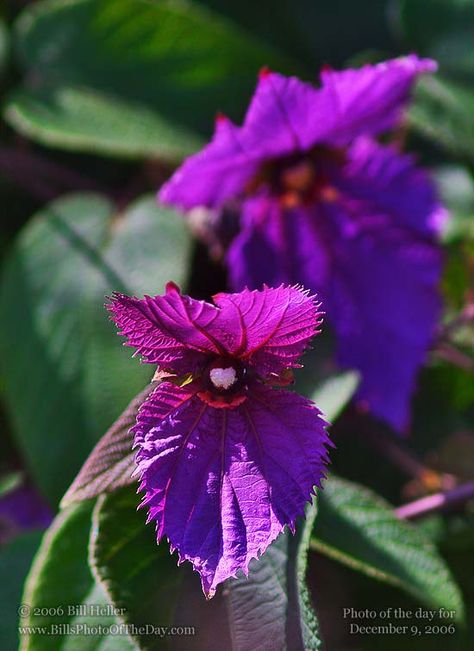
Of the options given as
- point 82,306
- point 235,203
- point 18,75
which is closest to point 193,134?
point 235,203

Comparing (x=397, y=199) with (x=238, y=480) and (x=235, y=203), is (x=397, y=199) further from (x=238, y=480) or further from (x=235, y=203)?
(x=238, y=480)

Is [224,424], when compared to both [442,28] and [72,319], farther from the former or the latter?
[442,28]

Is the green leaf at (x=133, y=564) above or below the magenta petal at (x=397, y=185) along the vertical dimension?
above

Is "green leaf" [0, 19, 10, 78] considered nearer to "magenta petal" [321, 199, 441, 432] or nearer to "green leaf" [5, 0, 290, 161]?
"green leaf" [5, 0, 290, 161]

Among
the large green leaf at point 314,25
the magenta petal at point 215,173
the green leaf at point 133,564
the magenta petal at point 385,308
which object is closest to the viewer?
the green leaf at point 133,564

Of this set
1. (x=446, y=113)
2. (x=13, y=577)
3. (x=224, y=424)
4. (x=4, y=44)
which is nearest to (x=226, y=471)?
(x=224, y=424)

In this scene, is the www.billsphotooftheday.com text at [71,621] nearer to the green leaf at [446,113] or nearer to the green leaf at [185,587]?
the green leaf at [185,587]

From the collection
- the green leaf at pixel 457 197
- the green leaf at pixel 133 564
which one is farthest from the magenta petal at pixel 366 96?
the green leaf at pixel 133 564
